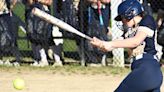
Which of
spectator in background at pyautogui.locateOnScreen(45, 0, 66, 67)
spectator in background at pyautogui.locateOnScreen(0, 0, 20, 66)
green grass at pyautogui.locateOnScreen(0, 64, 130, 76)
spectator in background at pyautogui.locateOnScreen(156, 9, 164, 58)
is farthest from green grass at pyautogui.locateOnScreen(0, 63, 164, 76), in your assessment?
spectator in background at pyautogui.locateOnScreen(156, 9, 164, 58)

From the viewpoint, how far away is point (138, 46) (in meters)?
5.69

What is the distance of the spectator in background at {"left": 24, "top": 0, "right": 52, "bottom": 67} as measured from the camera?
12570mm

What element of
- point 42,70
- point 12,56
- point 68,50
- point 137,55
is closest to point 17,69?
point 42,70

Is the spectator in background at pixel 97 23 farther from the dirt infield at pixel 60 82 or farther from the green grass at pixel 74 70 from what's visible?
the dirt infield at pixel 60 82

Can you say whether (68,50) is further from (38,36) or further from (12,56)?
(38,36)

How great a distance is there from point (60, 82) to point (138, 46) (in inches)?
196

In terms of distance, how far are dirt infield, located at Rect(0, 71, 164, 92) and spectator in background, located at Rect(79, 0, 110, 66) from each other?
4.33 feet

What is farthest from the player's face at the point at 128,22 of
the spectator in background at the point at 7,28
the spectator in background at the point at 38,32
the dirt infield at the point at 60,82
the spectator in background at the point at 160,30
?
the spectator in background at the point at 7,28

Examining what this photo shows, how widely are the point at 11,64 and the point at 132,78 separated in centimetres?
766

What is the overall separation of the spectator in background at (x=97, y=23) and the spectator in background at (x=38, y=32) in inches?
37.6

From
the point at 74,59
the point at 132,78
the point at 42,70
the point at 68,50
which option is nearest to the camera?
the point at 132,78

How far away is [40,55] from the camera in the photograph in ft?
41.8

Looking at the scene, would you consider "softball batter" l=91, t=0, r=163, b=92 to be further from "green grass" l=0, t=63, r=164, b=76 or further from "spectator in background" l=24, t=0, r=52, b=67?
"spectator in background" l=24, t=0, r=52, b=67

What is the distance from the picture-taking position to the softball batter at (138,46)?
217 inches
